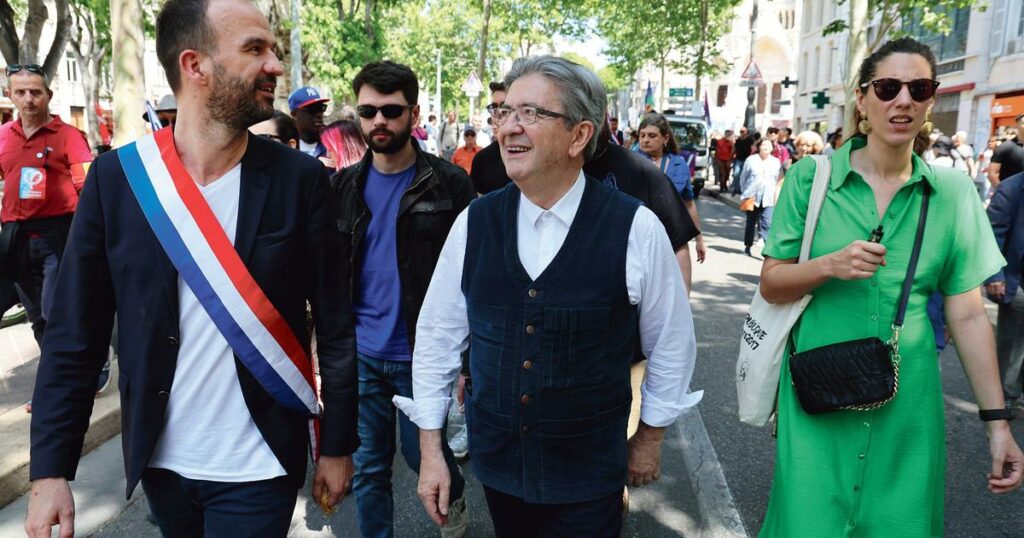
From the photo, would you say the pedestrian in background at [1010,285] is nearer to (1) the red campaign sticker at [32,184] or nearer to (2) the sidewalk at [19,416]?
(2) the sidewalk at [19,416]

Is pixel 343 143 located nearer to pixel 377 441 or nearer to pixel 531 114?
pixel 377 441

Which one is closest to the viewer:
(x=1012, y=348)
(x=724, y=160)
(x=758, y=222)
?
(x=1012, y=348)

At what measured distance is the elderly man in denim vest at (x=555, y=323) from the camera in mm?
1906

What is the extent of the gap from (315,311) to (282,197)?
12.3 inches

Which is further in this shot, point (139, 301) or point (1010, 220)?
point (1010, 220)

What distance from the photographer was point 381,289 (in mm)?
3121

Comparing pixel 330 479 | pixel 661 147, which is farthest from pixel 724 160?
pixel 330 479

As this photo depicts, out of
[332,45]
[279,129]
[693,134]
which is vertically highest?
[332,45]

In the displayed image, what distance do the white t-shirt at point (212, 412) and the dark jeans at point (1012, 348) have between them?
4.97 m

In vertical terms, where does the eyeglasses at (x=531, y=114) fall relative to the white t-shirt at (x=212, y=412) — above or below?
above

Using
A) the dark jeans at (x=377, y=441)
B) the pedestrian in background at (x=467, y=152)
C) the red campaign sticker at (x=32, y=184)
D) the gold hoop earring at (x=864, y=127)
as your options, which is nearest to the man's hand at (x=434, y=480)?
the dark jeans at (x=377, y=441)

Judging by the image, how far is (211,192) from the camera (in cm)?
193

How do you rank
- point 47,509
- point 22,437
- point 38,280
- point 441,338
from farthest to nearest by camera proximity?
point 38,280 → point 22,437 → point 441,338 → point 47,509

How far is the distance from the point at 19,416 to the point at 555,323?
13.4 feet
